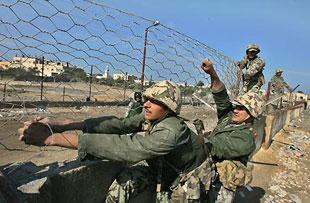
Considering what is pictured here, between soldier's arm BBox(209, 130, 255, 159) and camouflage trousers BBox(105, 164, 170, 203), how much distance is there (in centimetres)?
69

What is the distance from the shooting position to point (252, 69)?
739 centimetres

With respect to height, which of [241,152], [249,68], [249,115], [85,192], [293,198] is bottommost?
[293,198]

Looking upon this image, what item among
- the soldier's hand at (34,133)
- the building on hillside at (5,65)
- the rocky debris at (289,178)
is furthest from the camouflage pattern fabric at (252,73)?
the soldier's hand at (34,133)

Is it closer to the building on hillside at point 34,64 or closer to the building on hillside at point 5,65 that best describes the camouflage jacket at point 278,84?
the building on hillside at point 34,64

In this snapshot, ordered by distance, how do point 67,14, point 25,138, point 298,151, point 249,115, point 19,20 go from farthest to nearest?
point 298,151, point 249,115, point 67,14, point 19,20, point 25,138

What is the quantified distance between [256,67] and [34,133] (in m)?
5.40

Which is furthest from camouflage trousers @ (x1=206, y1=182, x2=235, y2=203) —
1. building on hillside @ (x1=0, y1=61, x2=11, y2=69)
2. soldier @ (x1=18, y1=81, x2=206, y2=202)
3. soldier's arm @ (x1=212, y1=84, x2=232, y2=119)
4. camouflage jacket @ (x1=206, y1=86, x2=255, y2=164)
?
building on hillside @ (x1=0, y1=61, x2=11, y2=69)

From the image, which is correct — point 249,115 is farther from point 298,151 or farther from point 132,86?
point 298,151

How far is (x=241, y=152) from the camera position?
391 centimetres

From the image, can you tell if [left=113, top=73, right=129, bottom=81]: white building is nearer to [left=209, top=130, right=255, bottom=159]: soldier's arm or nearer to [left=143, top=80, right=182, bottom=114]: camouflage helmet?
[left=209, top=130, right=255, bottom=159]: soldier's arm

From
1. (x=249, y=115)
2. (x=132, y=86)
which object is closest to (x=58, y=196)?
(x=249, y=115)

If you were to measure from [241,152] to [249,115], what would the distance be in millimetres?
392

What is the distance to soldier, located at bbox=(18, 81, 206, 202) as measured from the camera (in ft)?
9.02

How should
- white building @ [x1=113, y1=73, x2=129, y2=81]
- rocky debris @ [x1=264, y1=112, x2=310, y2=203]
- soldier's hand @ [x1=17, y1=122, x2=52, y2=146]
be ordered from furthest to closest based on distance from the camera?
1. rocky debris @ [x1=264, y1=112, x2=310, y2=203]
2. white building @ [x1=113, y1=73, x2=129, y2=81]
3. soldier's hand @ [x1=17, y1=122, x2=52, y2=146]
